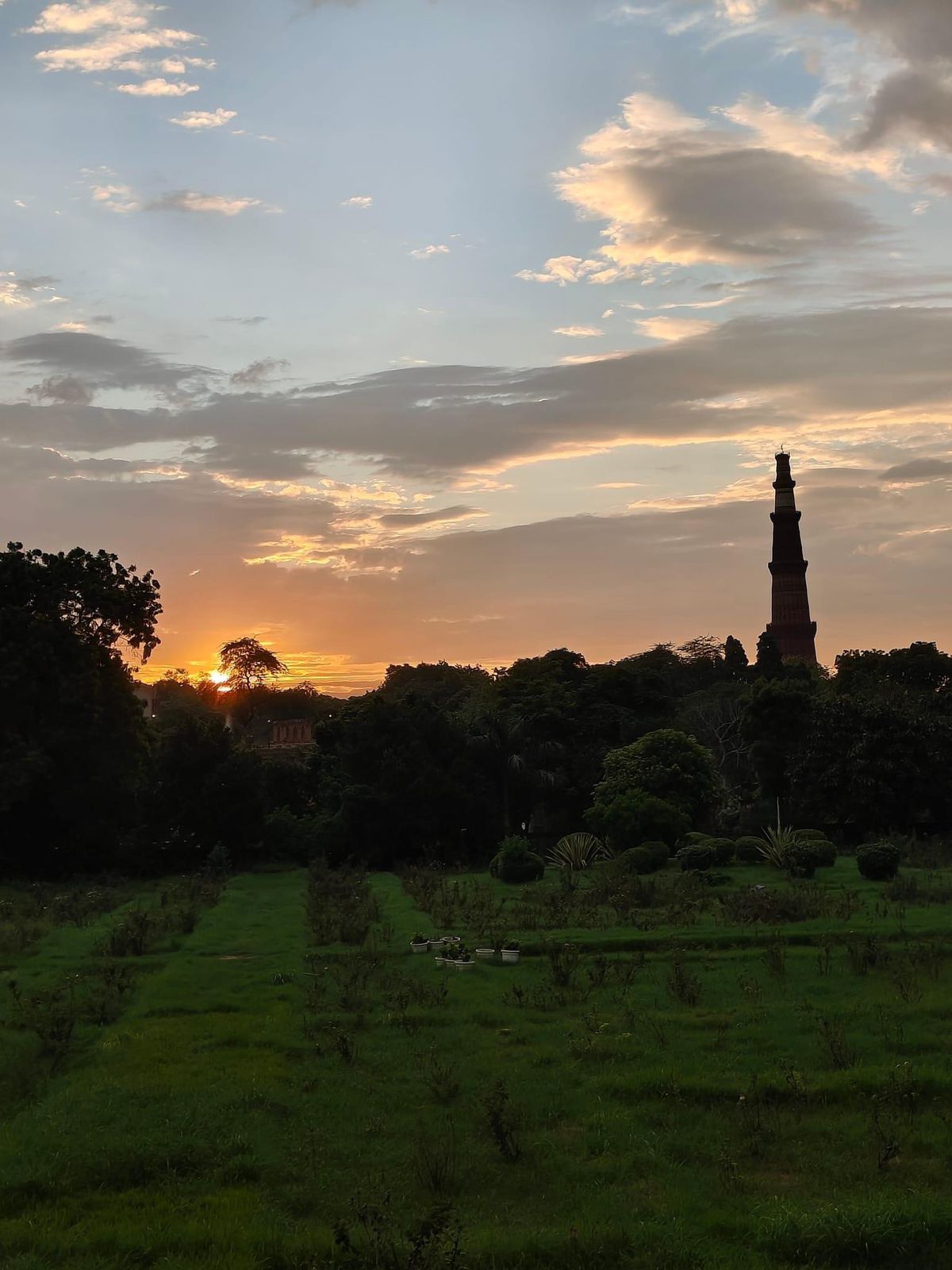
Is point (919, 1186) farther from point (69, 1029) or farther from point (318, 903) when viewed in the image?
point (318, 903)

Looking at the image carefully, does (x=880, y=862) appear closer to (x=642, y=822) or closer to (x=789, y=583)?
(x=642, y=822)

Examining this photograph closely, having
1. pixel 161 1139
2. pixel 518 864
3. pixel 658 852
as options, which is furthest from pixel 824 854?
pixel 161 1139

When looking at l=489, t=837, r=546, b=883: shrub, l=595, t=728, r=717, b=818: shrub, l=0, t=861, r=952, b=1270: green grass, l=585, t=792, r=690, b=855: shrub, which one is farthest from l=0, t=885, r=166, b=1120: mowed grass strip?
l=595, t=728, r=717, b=818: shrub

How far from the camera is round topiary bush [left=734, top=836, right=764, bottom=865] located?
34.9m

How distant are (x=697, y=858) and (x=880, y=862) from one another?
5367mm

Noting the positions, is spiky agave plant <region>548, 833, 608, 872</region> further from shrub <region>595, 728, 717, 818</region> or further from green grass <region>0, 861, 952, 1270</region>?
green grass <region>0, 861, 952, 1270</region>

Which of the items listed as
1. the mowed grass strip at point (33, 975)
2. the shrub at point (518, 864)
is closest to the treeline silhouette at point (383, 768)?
the shrub at point (518, 864)

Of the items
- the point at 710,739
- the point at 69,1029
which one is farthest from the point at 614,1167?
the point at 710,739

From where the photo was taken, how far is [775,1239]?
8.12 m

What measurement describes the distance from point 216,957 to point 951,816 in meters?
29.5

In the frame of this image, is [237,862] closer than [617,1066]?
No

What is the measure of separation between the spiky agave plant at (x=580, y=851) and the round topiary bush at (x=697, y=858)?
4922 millimetres

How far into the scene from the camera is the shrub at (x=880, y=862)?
2903cm

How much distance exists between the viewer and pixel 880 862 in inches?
1144
